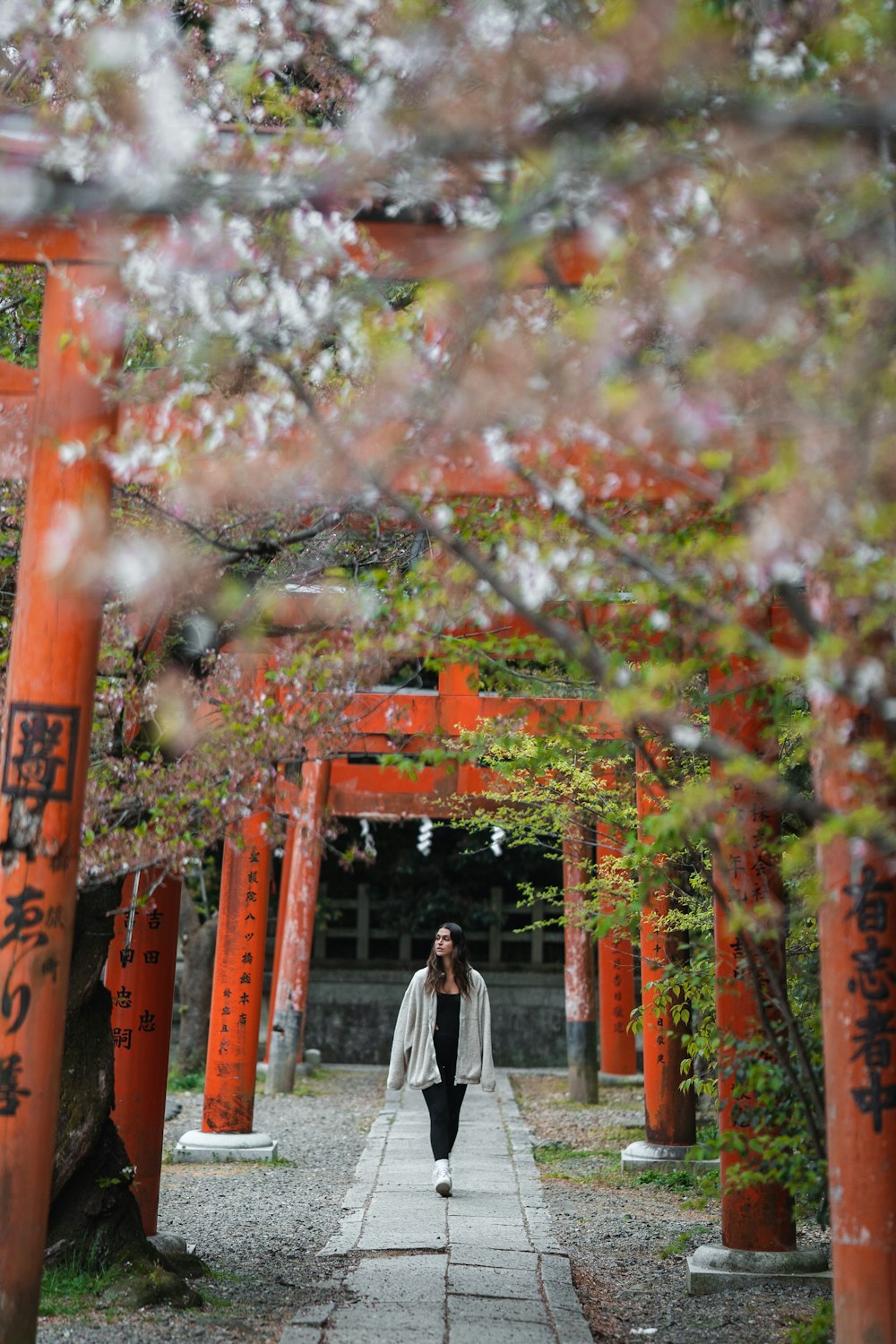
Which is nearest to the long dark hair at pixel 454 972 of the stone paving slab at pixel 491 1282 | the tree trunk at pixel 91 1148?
the stone paving slab at pixel 491 1282

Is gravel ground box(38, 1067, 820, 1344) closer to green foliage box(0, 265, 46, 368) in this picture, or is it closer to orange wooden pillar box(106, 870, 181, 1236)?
orange wooden pillar box(106, 870, 181, 1236)

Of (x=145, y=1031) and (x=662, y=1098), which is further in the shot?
(x=662, y=1098)

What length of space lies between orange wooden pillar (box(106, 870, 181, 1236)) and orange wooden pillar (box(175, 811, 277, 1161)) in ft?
12.1

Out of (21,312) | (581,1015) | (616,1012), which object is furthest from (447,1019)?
(616,1012)

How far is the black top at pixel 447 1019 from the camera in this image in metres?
7.74

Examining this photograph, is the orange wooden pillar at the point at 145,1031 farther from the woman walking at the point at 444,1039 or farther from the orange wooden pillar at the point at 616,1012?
the orange wooden pillar at the point at 616,1012

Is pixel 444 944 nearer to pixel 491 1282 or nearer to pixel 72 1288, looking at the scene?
pixel 491 1282

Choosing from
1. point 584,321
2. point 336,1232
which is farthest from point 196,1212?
point 584,321

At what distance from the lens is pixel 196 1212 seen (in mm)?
8180

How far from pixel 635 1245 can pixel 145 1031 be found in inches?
117

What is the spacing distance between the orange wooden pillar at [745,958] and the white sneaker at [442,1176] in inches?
88.7

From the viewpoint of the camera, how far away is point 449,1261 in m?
6.16

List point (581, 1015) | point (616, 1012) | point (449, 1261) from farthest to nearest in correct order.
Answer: point (616, 1012) < point (581, 1015) < point (449, 1261)

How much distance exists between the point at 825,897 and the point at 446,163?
206cm
